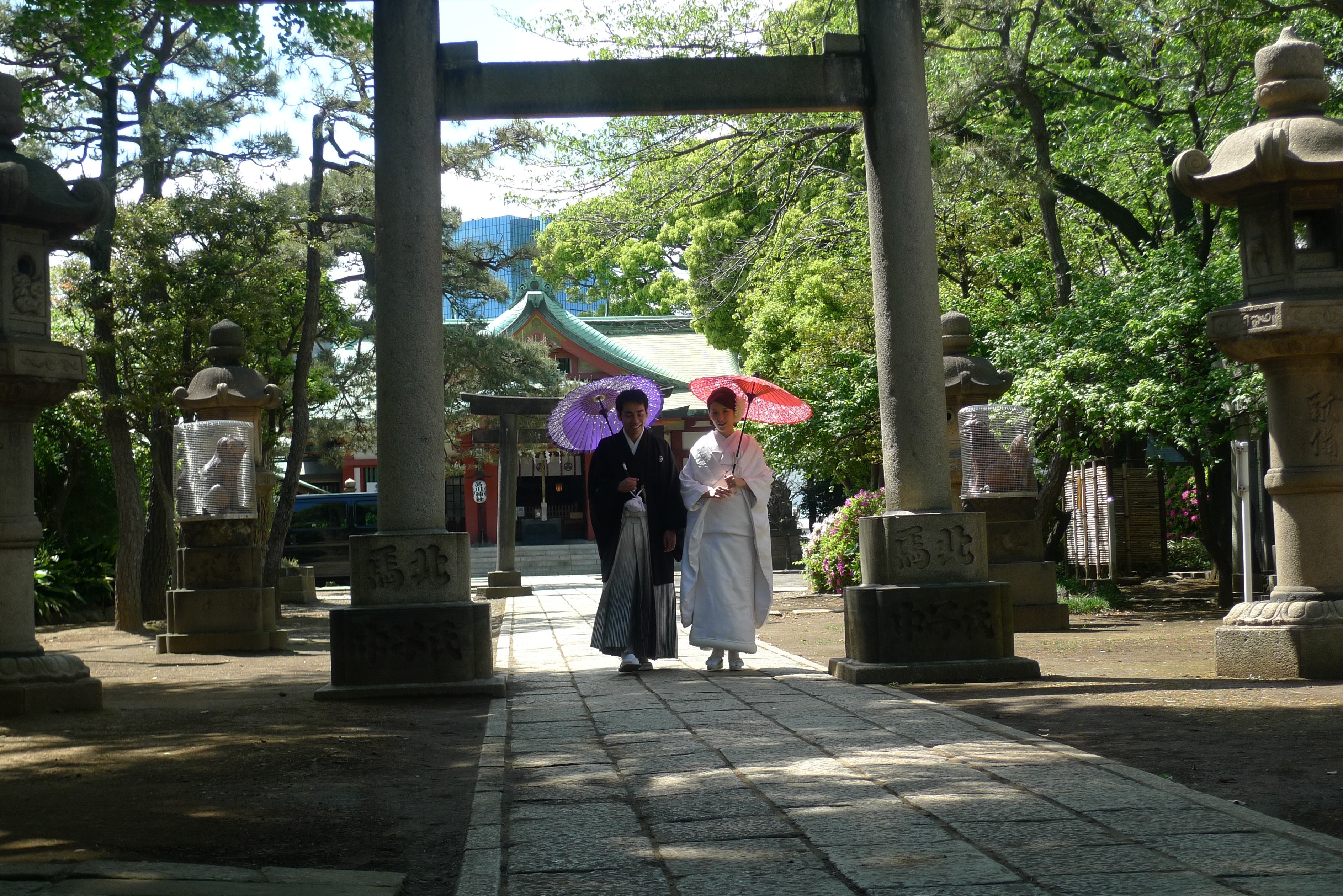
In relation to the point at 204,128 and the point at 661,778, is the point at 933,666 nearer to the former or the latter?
the point at 661,778

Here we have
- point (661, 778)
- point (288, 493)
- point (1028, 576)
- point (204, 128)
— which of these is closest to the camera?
point (661, 778)

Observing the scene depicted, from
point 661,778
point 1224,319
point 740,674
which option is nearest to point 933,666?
point 740,674

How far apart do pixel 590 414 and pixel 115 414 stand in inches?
261

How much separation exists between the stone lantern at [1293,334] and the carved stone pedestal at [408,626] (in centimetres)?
436

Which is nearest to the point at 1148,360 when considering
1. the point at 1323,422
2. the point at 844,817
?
the point at 1323,422

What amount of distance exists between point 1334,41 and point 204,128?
1181 centimetres

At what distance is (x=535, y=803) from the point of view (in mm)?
4168

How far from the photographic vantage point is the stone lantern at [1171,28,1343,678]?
6.98m

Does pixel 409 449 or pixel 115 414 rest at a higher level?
pixel 115 414

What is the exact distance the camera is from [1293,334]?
6.97 m

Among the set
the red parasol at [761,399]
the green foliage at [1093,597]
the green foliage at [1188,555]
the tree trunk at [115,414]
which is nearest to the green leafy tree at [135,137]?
the tree trunk at [115,414]

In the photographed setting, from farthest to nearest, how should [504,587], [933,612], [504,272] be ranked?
[504,272] → [504,587] → [933,612]

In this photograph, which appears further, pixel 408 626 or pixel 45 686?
pixel 408 626

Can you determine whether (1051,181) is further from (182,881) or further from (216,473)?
(182,881)
